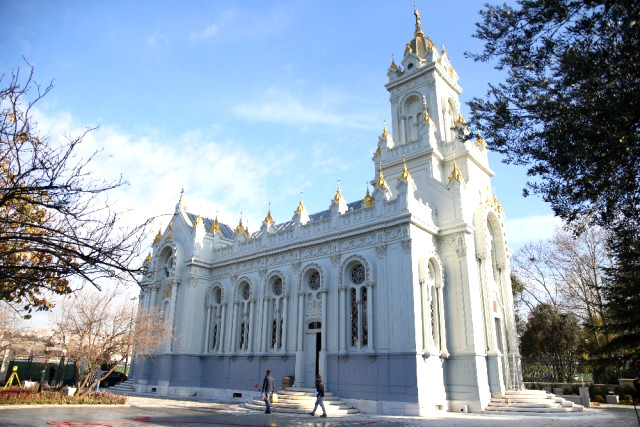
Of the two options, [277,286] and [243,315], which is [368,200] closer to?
[277,286]

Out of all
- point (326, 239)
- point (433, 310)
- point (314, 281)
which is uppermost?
point (326, 239)

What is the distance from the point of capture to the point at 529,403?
19.9 metres

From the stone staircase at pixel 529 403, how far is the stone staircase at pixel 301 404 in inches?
257

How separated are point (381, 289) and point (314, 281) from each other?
4718mm

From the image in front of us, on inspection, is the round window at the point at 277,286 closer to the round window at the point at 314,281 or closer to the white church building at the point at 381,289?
the white church building at the point at 381,289

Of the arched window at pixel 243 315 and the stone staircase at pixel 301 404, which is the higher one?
the arched window at pixel 243 315

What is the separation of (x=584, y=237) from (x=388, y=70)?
60.1 feet

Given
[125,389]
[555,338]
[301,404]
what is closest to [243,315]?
[301,404]

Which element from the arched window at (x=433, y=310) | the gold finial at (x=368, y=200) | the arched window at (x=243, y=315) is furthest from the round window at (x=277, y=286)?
the arched window at (x=433, y=310)

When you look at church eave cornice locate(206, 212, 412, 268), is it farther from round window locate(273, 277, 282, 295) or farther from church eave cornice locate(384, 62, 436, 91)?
church eave cornice locate(384, 62, 436, 91)

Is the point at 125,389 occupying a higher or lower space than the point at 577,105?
lower

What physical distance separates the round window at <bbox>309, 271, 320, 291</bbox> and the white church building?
11 centimetres

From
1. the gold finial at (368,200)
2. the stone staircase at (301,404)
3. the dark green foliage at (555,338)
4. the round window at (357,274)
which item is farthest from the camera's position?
the dark green foliage at (555,338)

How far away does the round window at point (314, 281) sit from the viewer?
968 inches
